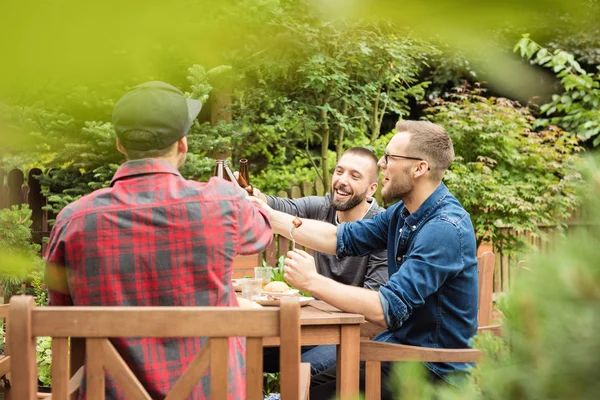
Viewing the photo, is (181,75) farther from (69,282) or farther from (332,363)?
(332,363)

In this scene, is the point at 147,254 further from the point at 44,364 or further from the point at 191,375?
the point at 44,364

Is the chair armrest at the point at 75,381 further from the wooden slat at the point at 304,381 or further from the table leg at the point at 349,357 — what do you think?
the table leg at the point at 349,357

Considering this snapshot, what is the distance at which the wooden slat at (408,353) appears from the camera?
7.51ft

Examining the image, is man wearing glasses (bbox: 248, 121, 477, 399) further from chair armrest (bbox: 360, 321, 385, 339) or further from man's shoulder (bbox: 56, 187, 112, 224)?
man's shoulder (bbox: 56, 187, 112, 224)

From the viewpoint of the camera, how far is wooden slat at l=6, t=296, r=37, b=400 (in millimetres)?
1362

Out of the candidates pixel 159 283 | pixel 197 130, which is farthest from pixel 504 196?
pixel 159 283

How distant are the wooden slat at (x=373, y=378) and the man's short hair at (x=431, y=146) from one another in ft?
2.50

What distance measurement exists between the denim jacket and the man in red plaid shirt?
2.80 ft

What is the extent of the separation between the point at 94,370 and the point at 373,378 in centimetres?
127

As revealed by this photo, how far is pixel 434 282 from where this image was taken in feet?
7.64

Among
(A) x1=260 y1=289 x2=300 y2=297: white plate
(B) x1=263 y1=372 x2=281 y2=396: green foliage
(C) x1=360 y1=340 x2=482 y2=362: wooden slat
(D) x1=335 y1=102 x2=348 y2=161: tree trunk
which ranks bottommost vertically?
(B) x1=263 y1=372 x2=281 y2=396: green foliage

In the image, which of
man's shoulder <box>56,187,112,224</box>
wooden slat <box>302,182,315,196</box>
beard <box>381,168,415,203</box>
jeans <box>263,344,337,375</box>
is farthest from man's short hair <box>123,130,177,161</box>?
wooden slat <box>302,182,315,196</box>

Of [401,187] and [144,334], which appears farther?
[401,187]

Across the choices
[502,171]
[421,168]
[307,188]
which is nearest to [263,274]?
[421,168]
